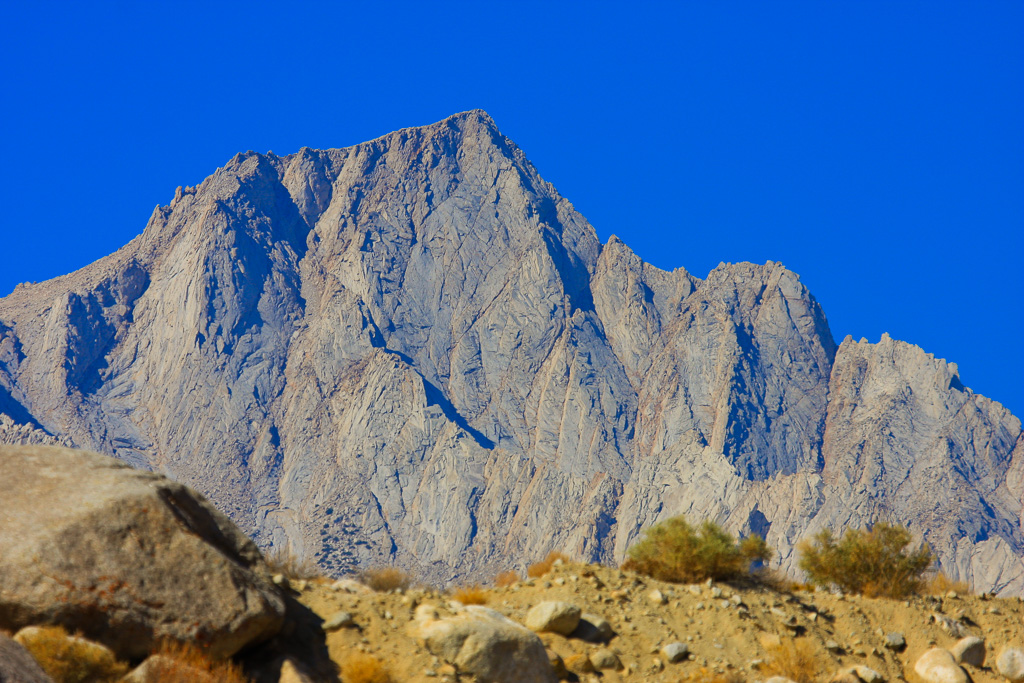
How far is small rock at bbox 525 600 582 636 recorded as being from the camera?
1573cm

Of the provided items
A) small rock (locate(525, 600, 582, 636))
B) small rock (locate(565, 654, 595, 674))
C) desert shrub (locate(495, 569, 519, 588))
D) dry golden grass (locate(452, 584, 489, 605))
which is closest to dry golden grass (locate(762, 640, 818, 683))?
small rock (locate(565, 654, 595, 674))

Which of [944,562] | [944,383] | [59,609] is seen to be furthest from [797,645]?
[944,383]

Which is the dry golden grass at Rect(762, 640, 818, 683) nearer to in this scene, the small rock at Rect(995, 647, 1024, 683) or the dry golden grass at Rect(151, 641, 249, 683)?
the small rock at Rect(995, 647, 1024, 683)

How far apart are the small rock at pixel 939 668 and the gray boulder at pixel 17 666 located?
1563cm

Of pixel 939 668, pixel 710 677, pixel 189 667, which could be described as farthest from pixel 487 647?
pixel 939 668

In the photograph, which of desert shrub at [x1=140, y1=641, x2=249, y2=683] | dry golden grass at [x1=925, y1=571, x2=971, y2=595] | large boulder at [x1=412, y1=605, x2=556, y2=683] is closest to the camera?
desert shrub at [x1=140, y1=641, x2=249, y2=683]

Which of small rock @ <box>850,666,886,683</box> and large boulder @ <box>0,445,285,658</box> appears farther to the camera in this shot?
small rock @ <box>850,666,886,683</box>

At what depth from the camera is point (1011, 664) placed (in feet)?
61.2

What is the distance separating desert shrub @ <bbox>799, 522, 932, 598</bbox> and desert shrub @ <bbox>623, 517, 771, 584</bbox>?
151 inches

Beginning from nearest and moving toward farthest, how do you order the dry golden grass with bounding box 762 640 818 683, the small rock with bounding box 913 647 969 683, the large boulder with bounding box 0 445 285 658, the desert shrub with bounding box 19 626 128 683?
1. the desert shrub with bounding box 19 626 128 683
2. the large boulder with bounding box 0 445 285 658
3. the dry golden grass with bounding box 762 640 818 683
4. the small rock with bounding box 913 647 969 683

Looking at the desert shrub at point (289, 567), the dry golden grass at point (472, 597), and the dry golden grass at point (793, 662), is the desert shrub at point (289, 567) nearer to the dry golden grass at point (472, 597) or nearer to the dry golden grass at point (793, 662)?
the dry golden grass at point (472, 597)

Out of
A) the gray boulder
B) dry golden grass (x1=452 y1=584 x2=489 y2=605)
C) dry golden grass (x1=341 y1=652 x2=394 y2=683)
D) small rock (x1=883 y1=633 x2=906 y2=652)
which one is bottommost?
the gray boulder

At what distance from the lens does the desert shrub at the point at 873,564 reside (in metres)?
22.7

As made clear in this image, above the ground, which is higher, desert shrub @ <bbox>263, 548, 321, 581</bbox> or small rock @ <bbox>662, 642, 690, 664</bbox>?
desert shrub @ <bbox>263, 548, 321, 581</bbox>
